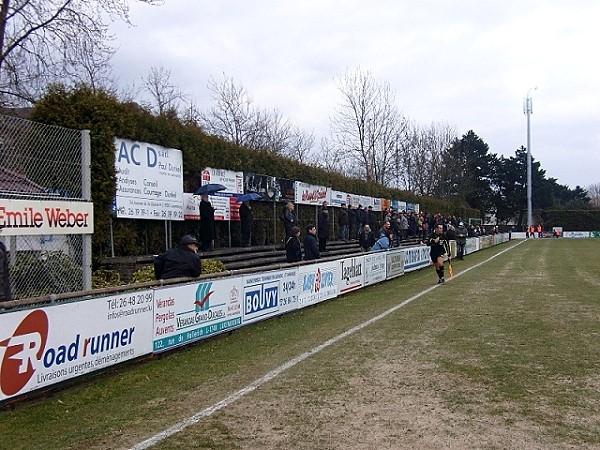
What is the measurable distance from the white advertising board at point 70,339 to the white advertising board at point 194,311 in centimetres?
30

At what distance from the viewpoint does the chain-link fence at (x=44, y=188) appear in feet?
32.0

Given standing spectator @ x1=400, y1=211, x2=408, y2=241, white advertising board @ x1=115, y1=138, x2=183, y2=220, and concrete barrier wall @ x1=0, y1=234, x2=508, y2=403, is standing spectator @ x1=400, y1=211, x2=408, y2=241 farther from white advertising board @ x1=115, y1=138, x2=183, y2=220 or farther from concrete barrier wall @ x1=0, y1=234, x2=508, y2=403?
concrete barrier wall @ x1=0, y1=234, x2=508, y2=403

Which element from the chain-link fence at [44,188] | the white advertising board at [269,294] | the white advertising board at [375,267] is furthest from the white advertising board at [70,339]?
the white advertising board at [375,267]

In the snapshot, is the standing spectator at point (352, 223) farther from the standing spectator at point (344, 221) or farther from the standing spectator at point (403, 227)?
the standing spectator at point (403, 227)

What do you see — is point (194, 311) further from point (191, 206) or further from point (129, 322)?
point (191, 206)

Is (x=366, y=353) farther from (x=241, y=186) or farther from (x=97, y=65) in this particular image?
(x=97, y=65)

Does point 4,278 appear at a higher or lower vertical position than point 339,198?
lower

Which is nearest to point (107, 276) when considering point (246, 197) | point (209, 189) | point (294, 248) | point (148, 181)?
point (148, 181)

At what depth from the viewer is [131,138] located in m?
15.5

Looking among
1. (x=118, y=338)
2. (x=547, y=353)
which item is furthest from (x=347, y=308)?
(x=118, y=338)

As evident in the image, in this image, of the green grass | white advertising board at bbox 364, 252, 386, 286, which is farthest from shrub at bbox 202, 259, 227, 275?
white advertising board at bbox 364, 252, 386, 286

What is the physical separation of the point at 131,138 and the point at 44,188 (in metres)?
5.38

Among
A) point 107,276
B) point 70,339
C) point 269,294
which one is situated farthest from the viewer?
point 107,276

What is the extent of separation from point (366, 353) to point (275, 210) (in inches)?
621
